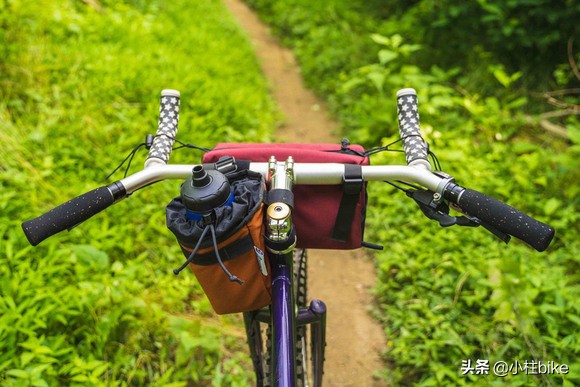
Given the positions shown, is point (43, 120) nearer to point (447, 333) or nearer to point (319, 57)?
point (447, 333)

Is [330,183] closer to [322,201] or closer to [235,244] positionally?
[322,201]

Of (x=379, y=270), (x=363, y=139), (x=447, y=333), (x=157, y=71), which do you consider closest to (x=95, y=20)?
(x=157, y=71)

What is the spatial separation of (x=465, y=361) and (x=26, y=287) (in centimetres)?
275

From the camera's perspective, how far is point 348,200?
1.53 m

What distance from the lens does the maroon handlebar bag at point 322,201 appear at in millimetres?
1572

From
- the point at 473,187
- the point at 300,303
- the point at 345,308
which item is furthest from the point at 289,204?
the point at 473,187

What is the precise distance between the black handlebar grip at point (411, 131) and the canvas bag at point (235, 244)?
1.95 ft

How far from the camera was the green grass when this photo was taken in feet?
8.55

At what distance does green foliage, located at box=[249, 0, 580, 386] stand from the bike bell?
2023mm

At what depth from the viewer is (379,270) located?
3811 mm

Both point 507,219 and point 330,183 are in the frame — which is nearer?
point 507,219

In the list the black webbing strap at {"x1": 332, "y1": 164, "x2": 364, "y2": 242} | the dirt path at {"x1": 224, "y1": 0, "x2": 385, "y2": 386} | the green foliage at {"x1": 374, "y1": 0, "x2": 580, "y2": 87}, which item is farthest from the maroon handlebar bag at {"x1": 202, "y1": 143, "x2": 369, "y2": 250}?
the green foliage at {"x1": 374, "y1": 0, "x2": 580, "y2": 87}

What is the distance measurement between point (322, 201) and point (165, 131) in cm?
68

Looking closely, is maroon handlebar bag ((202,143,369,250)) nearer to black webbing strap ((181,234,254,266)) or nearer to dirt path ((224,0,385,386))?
black webbing strap ((181,234,254,266))
